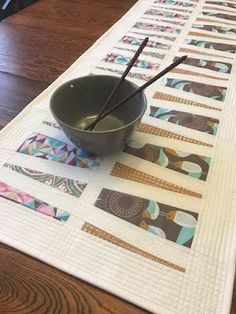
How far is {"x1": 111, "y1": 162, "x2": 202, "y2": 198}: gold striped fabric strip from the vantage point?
51cm

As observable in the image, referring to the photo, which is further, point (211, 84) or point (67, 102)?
point (211, 84)

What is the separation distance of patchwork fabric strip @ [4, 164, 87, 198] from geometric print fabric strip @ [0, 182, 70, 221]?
0.03 m

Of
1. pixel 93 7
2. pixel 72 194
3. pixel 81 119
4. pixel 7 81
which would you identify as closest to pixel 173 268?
pixel 72 194

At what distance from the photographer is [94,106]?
2.07 feet

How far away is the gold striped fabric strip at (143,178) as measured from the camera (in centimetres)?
51

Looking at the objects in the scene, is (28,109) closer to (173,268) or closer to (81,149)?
(81,149)

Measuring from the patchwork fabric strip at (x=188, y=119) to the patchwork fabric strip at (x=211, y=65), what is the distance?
7.9 inches

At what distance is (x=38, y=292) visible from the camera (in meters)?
0.40

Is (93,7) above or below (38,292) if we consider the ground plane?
above

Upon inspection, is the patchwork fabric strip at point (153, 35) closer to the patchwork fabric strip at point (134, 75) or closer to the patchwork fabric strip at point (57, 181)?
the patchwork fabric strip at point (134, 75)

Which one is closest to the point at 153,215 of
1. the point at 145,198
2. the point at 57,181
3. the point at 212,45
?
the point at 145,198

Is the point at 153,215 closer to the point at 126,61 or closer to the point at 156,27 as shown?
the point at 126,61

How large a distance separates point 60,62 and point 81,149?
34cm

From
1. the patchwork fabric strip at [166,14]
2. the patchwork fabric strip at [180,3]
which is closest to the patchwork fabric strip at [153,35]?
the patchwork fabric strip at [166,14]
